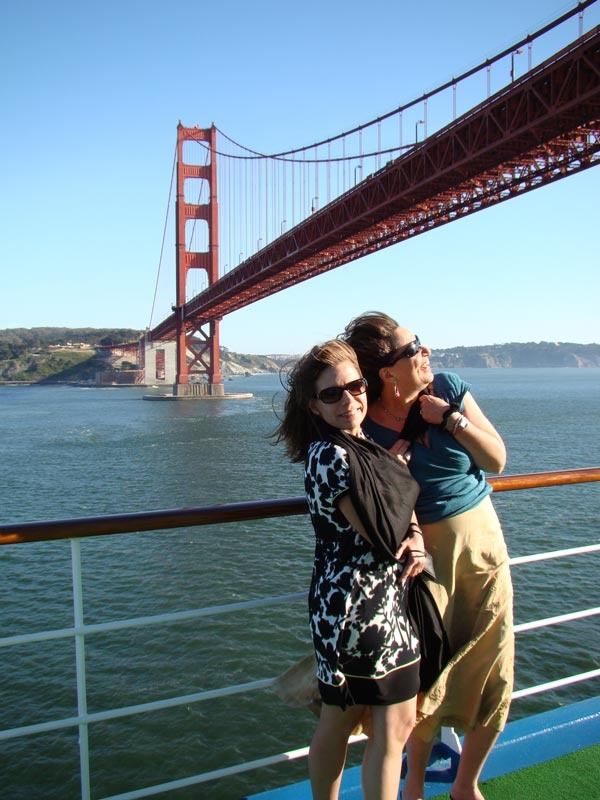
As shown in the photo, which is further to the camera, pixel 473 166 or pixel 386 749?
pixel 473 166

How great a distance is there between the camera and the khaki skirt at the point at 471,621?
3.80 feet

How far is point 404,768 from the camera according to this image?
53.7 inches

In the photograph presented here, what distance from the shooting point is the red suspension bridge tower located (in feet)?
108

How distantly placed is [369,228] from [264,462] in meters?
6.85

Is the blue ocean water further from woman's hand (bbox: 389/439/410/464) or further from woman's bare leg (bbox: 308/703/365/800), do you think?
woman's bare leg (bbox: 308/703/365/800)

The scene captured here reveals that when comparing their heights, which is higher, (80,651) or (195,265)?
(195,265)

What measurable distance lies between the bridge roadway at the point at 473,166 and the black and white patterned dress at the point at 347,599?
37.3ft

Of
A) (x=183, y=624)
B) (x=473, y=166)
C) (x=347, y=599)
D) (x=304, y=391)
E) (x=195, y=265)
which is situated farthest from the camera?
(x=195, y=265)

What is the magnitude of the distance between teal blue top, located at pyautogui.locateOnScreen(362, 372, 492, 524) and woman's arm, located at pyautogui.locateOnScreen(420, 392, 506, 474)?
0.02 meters

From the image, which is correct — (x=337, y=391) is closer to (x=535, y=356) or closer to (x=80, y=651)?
(x=80, y=651)

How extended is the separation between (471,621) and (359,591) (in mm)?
283

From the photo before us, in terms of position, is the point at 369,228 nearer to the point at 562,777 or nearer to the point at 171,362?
the point at 562,777

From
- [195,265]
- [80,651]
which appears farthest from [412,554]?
[195,265]

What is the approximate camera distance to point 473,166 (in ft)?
44.4
